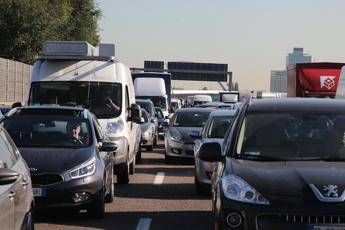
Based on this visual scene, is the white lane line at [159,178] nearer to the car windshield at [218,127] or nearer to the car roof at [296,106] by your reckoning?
the car windshield at [218,127]

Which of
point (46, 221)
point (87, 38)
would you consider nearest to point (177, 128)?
point (46, 221)

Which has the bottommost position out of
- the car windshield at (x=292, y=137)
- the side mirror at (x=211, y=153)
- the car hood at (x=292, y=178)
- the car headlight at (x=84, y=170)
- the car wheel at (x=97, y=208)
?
the car wheel at (x=97, y=208)

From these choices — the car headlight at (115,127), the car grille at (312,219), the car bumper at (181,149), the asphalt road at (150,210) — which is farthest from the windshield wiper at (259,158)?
the car bumper at (181,149)

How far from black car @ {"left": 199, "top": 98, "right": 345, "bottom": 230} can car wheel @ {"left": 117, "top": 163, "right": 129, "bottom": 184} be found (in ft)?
23.2

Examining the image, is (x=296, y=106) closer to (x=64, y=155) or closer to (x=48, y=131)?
(x=64, y=155)

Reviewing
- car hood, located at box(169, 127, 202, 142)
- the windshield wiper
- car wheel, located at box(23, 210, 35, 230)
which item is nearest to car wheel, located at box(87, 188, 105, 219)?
car wheel, located at box(23, 210, 35, 230)

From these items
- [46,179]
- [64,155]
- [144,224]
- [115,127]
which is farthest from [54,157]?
[115,127]

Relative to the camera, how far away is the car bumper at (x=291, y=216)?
6.24 metres

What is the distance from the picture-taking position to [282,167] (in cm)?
699

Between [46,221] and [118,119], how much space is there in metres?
5.59

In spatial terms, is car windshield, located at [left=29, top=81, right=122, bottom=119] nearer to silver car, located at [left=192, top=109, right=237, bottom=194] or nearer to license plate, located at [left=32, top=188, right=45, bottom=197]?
silver car, located at [left=192, top=109, right=237, bottom=194]

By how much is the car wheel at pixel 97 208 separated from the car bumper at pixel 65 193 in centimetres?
13

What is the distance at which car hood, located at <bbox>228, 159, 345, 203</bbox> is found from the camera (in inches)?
251

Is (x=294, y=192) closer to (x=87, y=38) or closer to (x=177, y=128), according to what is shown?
(x=177, y=128)
